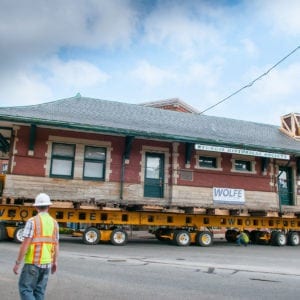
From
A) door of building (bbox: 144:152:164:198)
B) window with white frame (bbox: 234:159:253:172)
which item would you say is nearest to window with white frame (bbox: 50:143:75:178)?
door of building (bbox: 144:152:164:198)

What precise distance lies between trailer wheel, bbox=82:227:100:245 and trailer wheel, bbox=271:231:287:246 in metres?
10.0

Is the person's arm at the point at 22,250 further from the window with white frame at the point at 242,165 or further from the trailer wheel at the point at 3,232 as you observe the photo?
the window with white frame at the point at 242,165

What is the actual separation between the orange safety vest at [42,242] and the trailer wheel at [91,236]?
11.7 metres

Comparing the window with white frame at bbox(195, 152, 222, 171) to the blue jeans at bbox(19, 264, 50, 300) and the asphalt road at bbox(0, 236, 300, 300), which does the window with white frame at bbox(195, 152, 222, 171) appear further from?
the blue jeans at bbox(19, 264, 50, 300)

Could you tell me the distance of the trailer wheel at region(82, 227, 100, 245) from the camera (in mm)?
16969

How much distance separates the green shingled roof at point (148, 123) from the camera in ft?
57.1

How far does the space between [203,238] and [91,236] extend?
17.9 feet

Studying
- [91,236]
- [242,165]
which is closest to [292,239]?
[242,165]

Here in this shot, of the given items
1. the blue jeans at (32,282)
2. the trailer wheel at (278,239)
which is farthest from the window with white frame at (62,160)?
the blue jeans at (32,282)

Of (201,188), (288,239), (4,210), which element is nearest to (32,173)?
(4,210)

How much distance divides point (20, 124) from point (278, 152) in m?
12.9

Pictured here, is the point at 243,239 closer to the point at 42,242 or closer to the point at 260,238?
the point at 260,238

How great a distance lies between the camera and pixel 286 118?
2736 cm

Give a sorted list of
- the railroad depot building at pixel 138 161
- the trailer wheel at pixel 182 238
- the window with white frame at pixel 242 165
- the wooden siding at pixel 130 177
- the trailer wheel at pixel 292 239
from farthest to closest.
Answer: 1. the trailer wheel at pixel 292 239
2. the window with white frame at pixel 242 165
3. the trailer wheel at pixel 182 238
4. the railroad depot building at pixel 138 161
5. the wooden siding at pixel 130 177
